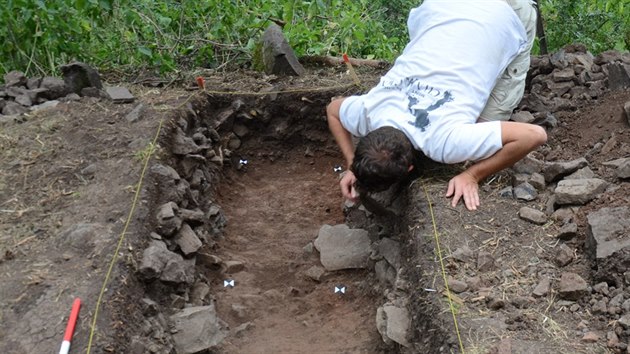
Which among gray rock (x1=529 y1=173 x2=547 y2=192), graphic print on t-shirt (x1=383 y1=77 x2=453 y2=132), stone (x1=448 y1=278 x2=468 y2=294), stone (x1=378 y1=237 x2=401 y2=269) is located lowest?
stone (x1=378 y1=237 x2=401 y2=269)

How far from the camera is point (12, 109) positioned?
17.5 feet

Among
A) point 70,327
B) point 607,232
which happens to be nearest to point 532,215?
point 607,232

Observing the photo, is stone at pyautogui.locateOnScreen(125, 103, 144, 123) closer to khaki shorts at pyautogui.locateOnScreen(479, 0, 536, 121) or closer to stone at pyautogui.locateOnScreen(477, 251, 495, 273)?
khaki shorts at pyautogui.locateOnScreen(479, 0, 536, 121)

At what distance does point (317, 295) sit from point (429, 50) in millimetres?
1530

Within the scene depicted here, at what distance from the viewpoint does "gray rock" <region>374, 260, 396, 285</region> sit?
4.10 metres

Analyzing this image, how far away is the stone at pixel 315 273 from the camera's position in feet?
14.5

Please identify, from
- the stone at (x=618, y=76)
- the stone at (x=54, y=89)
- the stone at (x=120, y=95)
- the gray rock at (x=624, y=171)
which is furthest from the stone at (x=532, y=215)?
the stone at (x=54, y=89)

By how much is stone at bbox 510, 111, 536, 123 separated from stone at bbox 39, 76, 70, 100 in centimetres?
319

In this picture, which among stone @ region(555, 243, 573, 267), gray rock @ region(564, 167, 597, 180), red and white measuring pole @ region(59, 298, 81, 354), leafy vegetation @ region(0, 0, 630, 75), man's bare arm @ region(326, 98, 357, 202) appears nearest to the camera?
red and white measuring pole @ region(59, 298, 81, 354)

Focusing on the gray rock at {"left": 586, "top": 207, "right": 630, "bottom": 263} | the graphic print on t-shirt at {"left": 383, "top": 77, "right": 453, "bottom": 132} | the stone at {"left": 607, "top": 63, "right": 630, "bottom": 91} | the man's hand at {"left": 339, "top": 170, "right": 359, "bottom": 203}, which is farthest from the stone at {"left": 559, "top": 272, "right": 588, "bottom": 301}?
the stone at {"left": 607, "top": 63, "right": 630, "bottom": 91}

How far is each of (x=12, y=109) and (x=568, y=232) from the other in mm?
3811

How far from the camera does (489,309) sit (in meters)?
3.21

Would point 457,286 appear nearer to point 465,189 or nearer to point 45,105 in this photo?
point 465,189

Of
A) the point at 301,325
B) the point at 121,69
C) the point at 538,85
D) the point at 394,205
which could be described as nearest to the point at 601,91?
the point at 538,85
